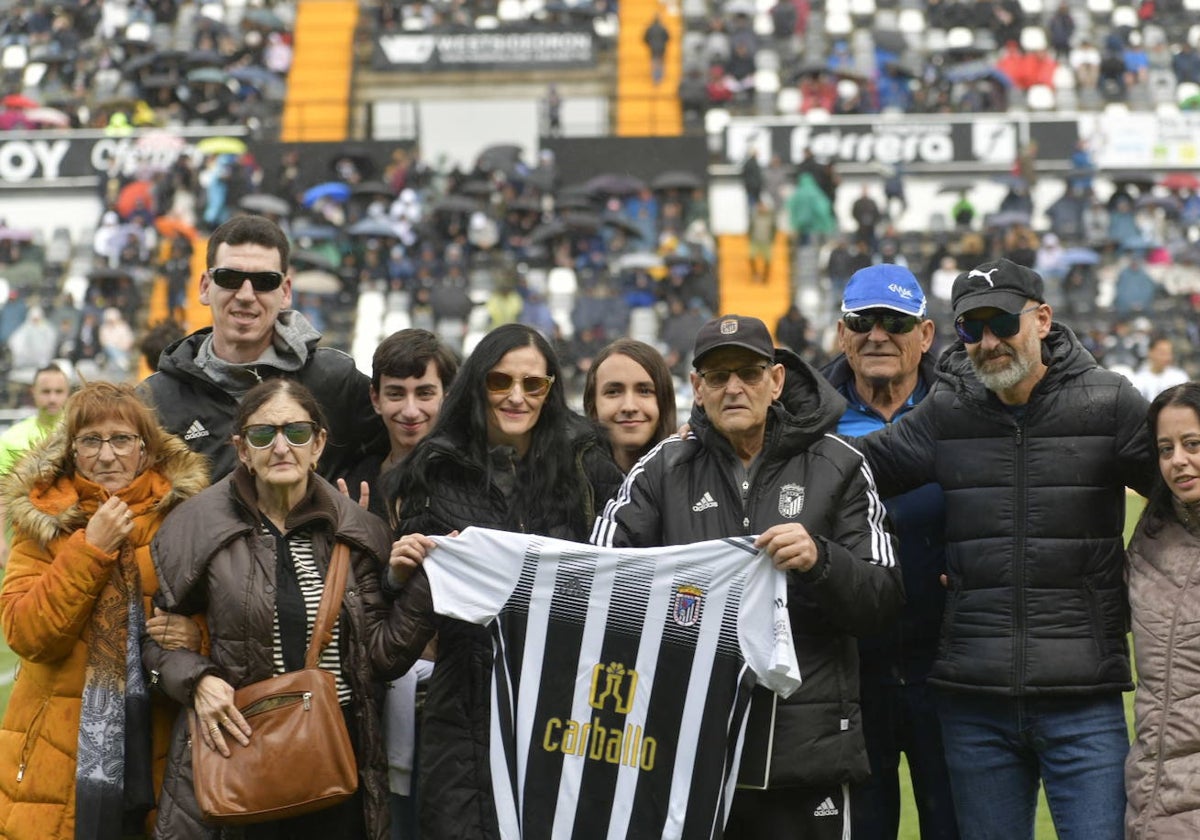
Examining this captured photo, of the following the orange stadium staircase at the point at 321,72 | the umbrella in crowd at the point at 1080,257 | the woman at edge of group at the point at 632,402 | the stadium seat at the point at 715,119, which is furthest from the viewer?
the orange stadium staircase at the point at 321,72

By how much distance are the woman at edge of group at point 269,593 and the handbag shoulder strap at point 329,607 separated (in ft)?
0.07

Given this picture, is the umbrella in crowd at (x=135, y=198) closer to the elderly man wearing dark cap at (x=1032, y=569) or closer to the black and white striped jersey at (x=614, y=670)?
the black and white striped jersey at (x=614, y=670)

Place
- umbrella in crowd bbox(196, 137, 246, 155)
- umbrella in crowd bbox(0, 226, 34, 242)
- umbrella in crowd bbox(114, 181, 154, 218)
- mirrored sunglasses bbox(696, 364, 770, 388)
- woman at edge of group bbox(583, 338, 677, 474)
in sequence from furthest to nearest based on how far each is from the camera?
umbrella in crowd bbox(196, 137, 246, 155)
umbrella in crowd bbox(0, 226, 34, 242)
umbrella in crowd bbox(114, 181, 154, 218)
woman at edge of group bbox(583, 338, 677, 474)
mirrored sunglasses bbox(696, 364, 770, 388)

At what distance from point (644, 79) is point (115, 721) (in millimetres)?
27242

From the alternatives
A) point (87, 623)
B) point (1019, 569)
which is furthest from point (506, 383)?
point (1019, 569)

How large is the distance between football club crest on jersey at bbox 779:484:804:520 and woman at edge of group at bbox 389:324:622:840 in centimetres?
59

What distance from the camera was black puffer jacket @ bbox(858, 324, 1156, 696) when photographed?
4484 millimetres

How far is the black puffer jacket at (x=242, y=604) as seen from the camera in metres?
4.37

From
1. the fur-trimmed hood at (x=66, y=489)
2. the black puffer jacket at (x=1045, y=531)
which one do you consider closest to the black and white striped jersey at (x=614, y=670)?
the black puffer jacket at (x=1045, y=531)

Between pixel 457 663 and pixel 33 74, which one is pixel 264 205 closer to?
pixel 33 74

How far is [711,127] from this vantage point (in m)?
28.6

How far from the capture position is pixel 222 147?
27312mm

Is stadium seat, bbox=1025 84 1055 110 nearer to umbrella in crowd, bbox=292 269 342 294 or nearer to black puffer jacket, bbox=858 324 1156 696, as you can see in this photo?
umbrella in crowd, bbox=292 269 342 294

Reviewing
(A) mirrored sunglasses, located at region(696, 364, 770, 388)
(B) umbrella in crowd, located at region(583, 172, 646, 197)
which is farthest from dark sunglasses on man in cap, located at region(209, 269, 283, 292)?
(B) umbrella in crowd, located at region(583, 172, 646, 197)
